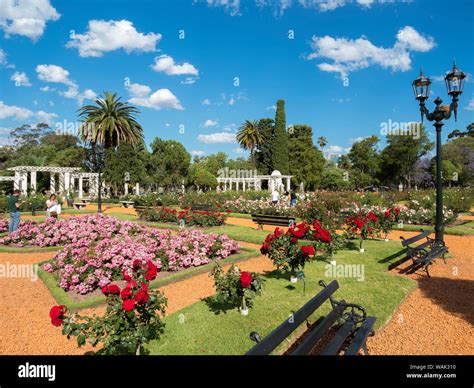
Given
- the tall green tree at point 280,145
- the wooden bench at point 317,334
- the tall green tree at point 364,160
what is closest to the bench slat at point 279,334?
the wooden bench at point 317,334

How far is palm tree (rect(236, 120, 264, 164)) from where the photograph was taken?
57.2 metres

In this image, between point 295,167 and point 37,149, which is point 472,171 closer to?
point 295,167

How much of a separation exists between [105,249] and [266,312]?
4257mm

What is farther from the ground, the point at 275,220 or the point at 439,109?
the point at 439,109

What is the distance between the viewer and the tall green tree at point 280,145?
4812 centimetres

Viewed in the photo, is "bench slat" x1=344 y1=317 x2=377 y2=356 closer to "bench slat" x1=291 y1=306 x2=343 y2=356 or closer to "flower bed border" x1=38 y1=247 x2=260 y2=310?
"bench slat" x1=291 y1=306 x2=343 y2=356

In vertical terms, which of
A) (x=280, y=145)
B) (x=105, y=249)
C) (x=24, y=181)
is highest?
(x=280, y=145)

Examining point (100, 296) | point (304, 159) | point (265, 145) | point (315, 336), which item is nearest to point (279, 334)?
point (315, 336)

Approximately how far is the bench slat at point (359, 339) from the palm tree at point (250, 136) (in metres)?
53.7

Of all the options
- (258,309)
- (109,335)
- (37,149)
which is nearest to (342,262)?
(258,309)

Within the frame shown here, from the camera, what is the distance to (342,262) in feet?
25.8

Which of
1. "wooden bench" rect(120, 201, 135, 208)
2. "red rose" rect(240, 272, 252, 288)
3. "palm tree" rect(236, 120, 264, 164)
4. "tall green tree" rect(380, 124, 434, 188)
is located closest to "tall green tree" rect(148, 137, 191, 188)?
"palm tree" rect(236, 120, 264, 164)

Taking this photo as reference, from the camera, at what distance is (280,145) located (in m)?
48.1

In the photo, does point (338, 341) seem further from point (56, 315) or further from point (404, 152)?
point (404, 152)
